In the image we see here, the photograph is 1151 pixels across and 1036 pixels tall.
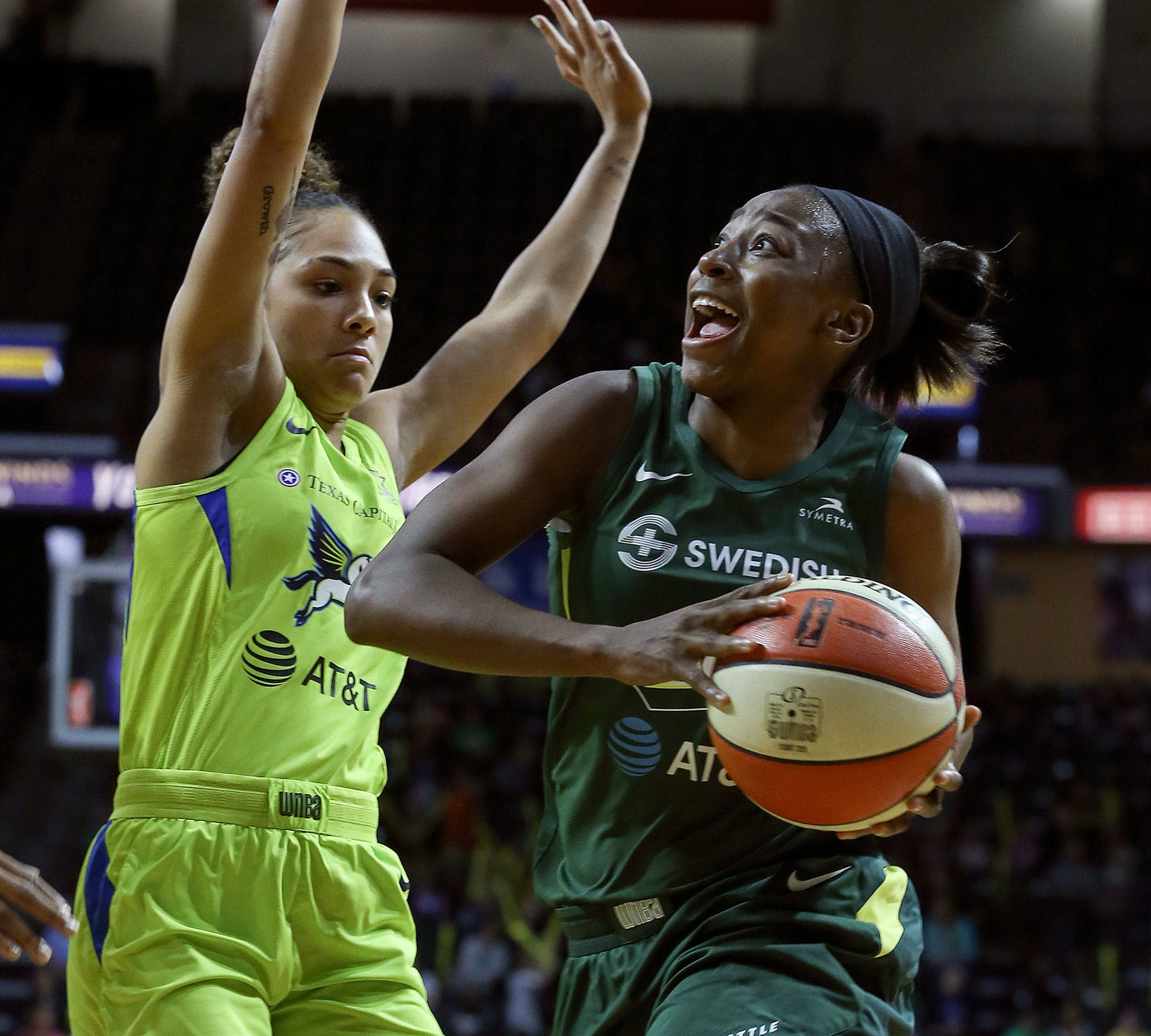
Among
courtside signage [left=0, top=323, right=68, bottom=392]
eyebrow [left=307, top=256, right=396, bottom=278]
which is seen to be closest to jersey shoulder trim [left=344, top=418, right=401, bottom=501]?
eyebrow [left=307, top=256, right=396, bottom=278]

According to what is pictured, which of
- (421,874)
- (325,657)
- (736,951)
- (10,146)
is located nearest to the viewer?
(736,951)

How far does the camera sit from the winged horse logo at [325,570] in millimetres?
2652

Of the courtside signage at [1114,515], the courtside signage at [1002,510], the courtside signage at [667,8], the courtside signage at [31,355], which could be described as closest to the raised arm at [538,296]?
the courtside signage at [1002,510]

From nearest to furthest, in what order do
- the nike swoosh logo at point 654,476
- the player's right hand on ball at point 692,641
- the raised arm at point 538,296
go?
the player's right hand on ball at point 692,641
the nike swoosh logo at point 654,476
the raised arm at point 538,296

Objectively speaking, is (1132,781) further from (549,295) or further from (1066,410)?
(549,295)

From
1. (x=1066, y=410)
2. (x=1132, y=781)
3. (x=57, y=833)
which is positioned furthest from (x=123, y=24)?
(x=1132, y=781)

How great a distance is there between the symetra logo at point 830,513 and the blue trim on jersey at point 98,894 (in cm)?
125

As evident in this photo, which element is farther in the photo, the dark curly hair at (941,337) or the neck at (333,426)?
the neck at (333,426)

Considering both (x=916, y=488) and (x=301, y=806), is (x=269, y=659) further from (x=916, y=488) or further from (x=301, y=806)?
(x=916, y=488)

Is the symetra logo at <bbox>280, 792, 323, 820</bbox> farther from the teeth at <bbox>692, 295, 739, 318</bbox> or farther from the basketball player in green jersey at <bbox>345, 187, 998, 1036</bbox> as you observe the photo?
the teeth at <bbox>692, 295, 739, 318</bbox>

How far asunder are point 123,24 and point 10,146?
2281 mm

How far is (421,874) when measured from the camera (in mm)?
11320

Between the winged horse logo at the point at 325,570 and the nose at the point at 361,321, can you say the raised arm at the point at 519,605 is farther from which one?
the nose at the point at 361,321

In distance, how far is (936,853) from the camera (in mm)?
11828
